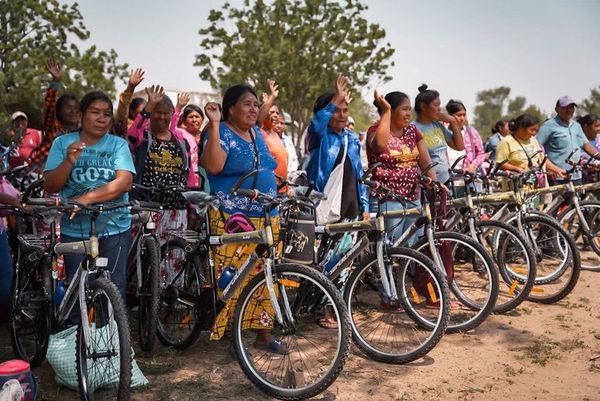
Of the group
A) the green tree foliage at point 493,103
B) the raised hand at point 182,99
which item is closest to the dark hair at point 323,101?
the raised hand at point 182,99

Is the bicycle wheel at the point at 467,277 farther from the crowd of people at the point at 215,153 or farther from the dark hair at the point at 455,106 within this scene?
the dark hair at the point at 455,106

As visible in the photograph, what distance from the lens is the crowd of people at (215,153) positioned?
3961 millimetres

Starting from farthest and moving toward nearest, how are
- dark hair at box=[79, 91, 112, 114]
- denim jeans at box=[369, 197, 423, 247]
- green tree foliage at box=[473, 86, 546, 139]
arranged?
green tree foliage at box=[473, 86, 546, 139], denim jeans at box=[369, 197, 423, 247], dark hair at box=[79, 91, 112, 114]

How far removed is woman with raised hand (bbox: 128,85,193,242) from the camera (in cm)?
504

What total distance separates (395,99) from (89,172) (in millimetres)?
2879

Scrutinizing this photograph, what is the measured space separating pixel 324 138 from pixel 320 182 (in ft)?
1.25

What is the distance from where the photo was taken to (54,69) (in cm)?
570

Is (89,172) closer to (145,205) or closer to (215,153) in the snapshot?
(145,205)

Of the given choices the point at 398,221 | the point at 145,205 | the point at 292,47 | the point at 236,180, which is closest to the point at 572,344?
the point at 398,221

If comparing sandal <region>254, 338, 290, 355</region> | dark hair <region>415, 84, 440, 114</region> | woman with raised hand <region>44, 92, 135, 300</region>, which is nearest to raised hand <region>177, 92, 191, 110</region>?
woman with raised hand <region>44, 92, 135, 300</region>

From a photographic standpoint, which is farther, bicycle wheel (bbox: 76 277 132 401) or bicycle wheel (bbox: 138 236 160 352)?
bicycle wheel (bbox: 138 236 160 352)

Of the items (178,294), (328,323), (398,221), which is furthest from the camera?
(398,221)

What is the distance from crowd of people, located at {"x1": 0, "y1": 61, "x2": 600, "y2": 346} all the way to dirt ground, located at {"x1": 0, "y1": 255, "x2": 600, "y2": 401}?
1.41ft

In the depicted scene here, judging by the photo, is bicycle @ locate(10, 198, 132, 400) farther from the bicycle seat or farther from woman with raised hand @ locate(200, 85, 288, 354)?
woman with raised hand @ locate(200, 85, 288, 354)
